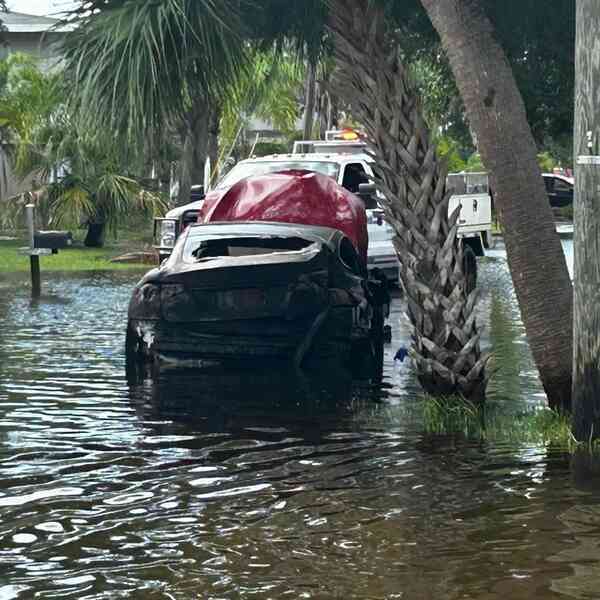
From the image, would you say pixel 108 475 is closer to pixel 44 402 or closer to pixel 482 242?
pixel 44 402

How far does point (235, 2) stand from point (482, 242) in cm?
1408

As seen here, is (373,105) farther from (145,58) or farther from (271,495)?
(271,495)

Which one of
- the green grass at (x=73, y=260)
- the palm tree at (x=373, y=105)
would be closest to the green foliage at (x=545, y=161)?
the green grass at (x=73, y=260)

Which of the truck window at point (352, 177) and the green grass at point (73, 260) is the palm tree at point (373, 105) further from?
the green grass at point (73, 260)

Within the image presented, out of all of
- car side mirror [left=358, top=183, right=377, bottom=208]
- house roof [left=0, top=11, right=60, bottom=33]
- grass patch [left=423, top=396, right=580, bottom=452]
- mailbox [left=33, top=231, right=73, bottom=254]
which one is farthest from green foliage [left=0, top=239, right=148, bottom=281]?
grass patch [left=423, top=396, right=580, bottom=452]

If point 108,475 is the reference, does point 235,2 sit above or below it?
above

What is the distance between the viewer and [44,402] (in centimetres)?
1257

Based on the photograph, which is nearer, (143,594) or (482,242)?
(143,594)

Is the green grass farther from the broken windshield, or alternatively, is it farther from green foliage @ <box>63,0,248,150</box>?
green foliage @ <box>63,0,248,150</box>

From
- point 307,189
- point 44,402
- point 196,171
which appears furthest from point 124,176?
point 44,402

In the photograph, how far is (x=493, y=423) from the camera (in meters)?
11.1

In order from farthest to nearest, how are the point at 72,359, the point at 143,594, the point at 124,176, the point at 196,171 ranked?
1. the point at 124,176
2. the point at 196,171
3. the point at 72,359
4. the point at 143,594

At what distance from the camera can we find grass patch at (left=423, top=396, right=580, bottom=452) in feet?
34.6

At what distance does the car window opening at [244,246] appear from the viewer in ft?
47.8
